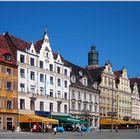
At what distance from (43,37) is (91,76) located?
82.9ft

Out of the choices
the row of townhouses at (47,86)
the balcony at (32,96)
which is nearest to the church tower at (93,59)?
the row of townhouses at (47,86)

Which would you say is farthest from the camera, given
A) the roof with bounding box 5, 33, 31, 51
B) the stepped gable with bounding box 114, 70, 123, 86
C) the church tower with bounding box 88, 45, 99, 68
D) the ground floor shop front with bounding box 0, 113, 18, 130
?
the church tower with bounding box 88, 45, 99, 68

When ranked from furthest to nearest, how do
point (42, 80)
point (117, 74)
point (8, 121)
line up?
point (117, 74)
point (42, 80)
point (8, 121)

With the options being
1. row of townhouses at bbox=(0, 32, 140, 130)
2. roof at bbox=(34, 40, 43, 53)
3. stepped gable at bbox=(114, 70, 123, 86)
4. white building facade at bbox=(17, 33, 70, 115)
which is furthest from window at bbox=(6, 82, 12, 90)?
stepped gable at bbox=(114, 70, 123, 86)

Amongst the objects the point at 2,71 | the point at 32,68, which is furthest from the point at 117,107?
the point at 2,71

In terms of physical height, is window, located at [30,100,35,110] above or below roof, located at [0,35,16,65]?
below

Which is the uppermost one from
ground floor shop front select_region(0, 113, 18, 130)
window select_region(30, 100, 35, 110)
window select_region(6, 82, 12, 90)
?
window select_region(6, 82, 12, 90)

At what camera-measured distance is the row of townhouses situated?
55.4m

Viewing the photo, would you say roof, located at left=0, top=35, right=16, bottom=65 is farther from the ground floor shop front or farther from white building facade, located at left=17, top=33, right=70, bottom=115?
the ground floor shop front

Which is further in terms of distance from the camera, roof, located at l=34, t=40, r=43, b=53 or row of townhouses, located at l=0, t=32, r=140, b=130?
roof, located at l=34, t=40, r=43, b=53

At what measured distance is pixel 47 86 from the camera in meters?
63.8

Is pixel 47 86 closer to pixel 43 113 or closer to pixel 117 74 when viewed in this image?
pixel 43 113

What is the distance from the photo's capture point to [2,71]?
5391 cm

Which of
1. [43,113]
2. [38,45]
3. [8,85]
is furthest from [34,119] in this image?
[38,45]
